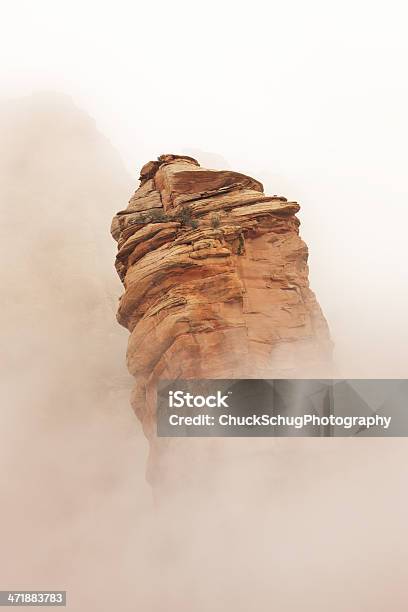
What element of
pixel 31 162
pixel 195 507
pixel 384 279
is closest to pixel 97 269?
pixel 31 162

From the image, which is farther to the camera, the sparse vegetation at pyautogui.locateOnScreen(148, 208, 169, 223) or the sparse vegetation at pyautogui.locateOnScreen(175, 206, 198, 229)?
the sparse vegetation at pyautogui.locateOnScreen(148, 208, 169, 223)

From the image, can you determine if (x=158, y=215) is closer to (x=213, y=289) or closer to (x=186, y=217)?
(x=186, y=217)

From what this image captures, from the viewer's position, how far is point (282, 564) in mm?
21375
